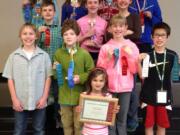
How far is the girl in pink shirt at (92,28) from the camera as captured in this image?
354 centimetres

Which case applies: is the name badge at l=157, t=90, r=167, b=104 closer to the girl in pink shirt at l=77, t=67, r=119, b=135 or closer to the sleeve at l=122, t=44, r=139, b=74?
the sleeve at l=122, t=44, r=139, b=74

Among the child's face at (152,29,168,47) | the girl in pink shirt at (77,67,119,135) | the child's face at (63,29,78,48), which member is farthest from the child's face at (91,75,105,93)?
the child's face at (152,29,168,47)

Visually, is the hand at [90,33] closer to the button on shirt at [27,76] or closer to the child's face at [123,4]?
the child's face at [123,4]

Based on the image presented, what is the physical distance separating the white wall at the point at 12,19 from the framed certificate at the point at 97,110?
8.46ft

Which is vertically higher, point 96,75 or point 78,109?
point 96,75

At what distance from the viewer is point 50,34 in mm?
3545

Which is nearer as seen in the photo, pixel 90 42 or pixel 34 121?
pixel 34 121

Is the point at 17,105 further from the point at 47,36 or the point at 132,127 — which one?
the point at 132,127

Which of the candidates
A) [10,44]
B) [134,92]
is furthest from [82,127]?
[10,44]

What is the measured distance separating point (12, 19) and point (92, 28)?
2.23 metres

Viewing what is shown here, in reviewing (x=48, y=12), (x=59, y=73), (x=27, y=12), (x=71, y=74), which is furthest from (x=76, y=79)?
(x=27, y=12)

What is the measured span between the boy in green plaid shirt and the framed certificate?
551 mm

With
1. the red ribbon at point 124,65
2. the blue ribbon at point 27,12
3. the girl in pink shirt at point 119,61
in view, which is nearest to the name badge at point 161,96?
the girl in pink shirt at point 119,61

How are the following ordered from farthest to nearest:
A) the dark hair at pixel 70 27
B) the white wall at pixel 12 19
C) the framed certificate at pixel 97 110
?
the white wall at pixel 12 19 < the dark hair at pixel 70 27 < the framed certificate at pixel 97 110
